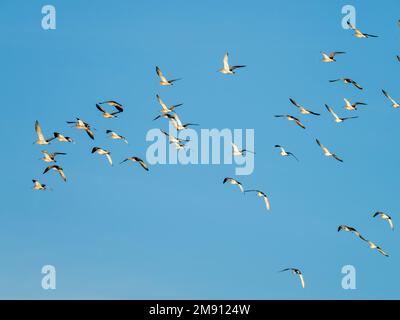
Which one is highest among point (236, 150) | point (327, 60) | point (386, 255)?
point (327, 60)

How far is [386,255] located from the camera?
8862cm
